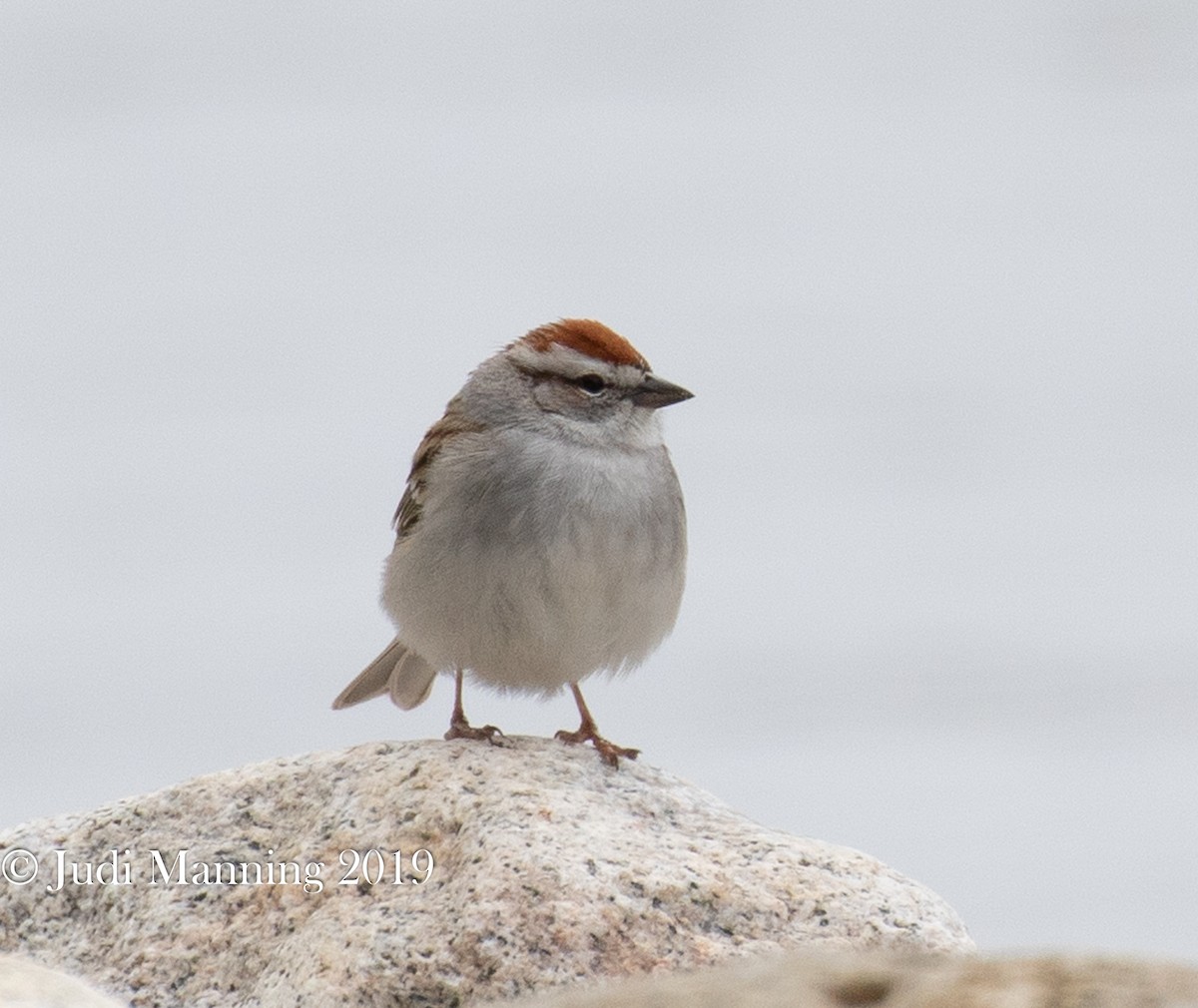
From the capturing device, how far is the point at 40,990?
8.96 feet

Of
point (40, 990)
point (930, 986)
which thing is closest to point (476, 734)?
point (40, 990)

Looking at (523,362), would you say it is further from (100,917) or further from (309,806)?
(100,917)

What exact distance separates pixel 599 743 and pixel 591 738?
0.34 feet

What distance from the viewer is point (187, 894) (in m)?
4.18

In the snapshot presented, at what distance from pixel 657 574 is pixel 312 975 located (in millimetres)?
1780

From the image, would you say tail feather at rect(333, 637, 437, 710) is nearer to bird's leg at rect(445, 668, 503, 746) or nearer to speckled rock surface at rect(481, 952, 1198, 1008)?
bird's leg at rect(445, 668, 503, 746)

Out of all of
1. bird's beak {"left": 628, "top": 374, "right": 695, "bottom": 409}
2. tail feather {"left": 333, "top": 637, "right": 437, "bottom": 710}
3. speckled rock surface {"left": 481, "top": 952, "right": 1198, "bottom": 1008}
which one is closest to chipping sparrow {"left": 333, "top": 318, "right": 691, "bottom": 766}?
bird's beak {"left": 628, "top": 374, "right": 695, "bottom": 409}

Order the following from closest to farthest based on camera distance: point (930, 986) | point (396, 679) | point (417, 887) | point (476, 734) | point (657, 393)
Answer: point (930, 986)
point (417, 887)
point (476, 734)
point (657, 393)
point (396, 679)

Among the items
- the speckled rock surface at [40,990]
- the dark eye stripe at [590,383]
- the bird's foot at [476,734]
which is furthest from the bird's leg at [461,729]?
the speckled rock surface at [40,990]

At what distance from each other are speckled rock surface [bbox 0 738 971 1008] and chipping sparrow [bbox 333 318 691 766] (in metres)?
0.51

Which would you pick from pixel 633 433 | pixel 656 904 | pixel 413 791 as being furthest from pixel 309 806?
pixel 633 433

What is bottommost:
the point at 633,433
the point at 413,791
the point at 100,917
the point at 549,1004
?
the point at 100,917

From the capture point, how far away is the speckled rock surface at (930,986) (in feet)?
7.15

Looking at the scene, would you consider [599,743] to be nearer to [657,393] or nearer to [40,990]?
[657,393]
